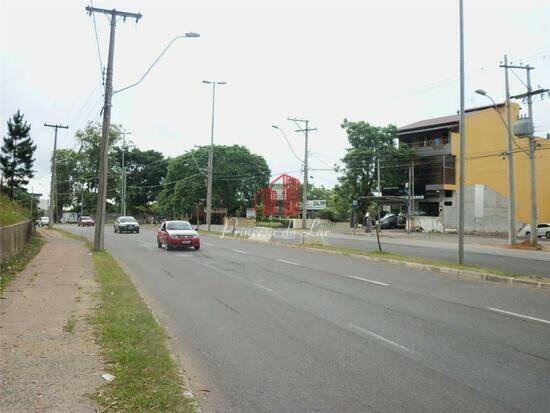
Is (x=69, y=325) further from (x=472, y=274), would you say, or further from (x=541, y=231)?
(x=541, y=231)

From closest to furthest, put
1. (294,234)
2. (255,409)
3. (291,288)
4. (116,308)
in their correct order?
(255,409), (116,308), (291,288), (294,234)

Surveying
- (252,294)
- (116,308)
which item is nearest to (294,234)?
(252,294)

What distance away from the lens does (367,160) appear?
5475 cm

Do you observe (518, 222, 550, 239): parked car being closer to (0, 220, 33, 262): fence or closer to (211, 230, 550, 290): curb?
(211, 230, 550, 290): curb

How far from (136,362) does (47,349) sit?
1.27m

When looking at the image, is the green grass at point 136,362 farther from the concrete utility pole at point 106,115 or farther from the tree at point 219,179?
the tree at point 219,179

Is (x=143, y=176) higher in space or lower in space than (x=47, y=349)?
higher

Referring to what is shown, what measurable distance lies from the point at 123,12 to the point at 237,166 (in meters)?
46.6

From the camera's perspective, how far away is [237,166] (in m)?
69.8

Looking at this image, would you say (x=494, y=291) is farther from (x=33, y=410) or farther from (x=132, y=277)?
(x=33, y=410)

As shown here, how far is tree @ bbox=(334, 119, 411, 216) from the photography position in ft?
179

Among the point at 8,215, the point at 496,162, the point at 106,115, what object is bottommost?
the point at 8,215

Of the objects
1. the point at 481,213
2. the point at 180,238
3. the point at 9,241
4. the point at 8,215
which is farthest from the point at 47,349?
the point at 481,213

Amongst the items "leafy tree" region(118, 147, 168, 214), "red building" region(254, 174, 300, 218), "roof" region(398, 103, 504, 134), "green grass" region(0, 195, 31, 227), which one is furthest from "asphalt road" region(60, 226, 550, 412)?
"leafy tree" region(118, 147, 168, 214)
